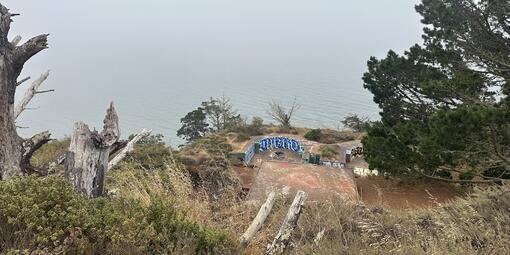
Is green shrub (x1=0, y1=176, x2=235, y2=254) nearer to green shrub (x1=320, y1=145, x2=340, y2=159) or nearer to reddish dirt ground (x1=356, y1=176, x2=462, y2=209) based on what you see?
reddish dirt ground (x1=356, y1=176, x2=462, y2=209)

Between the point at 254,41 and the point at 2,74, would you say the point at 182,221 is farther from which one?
the point at 254,41

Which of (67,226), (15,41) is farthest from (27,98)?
(67,226)

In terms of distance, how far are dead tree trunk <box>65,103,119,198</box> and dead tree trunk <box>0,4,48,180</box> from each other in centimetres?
55

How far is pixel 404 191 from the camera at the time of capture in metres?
12.1

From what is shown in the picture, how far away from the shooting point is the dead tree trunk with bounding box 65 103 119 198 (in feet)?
13.4

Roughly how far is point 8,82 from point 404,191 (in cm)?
1057

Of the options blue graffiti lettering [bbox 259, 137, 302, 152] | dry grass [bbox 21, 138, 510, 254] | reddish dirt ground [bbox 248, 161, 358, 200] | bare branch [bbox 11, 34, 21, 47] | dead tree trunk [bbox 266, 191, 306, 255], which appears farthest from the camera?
blue graffiti lettering [bbox 259, 137, 302, 152]

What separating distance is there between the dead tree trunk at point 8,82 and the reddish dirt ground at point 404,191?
28.8ft

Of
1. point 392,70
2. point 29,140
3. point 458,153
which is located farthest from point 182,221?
point 392,70

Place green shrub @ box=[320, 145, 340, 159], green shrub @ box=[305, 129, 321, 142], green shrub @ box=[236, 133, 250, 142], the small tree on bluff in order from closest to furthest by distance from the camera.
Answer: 1. green shrub @ box=[320, 145, 340, 159]
2. green shrub @ box=[236, 133, 250, 142]
3. green shrub @ box=[305, 129, 321, 142]
4. the small tree on bluff

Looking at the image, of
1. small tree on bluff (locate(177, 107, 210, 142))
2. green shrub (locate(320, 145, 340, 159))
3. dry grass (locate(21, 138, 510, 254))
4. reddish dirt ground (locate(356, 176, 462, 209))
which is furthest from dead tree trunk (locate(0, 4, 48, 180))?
small tree on bluff (locate(177, 107, 210, 142))

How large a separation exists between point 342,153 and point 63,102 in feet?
146

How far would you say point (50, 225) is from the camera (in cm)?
274

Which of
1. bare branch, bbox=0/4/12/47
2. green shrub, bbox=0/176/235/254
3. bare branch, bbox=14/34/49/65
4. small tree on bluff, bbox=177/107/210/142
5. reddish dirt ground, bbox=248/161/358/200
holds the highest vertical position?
bare branch, bbox=0/4/12/47
